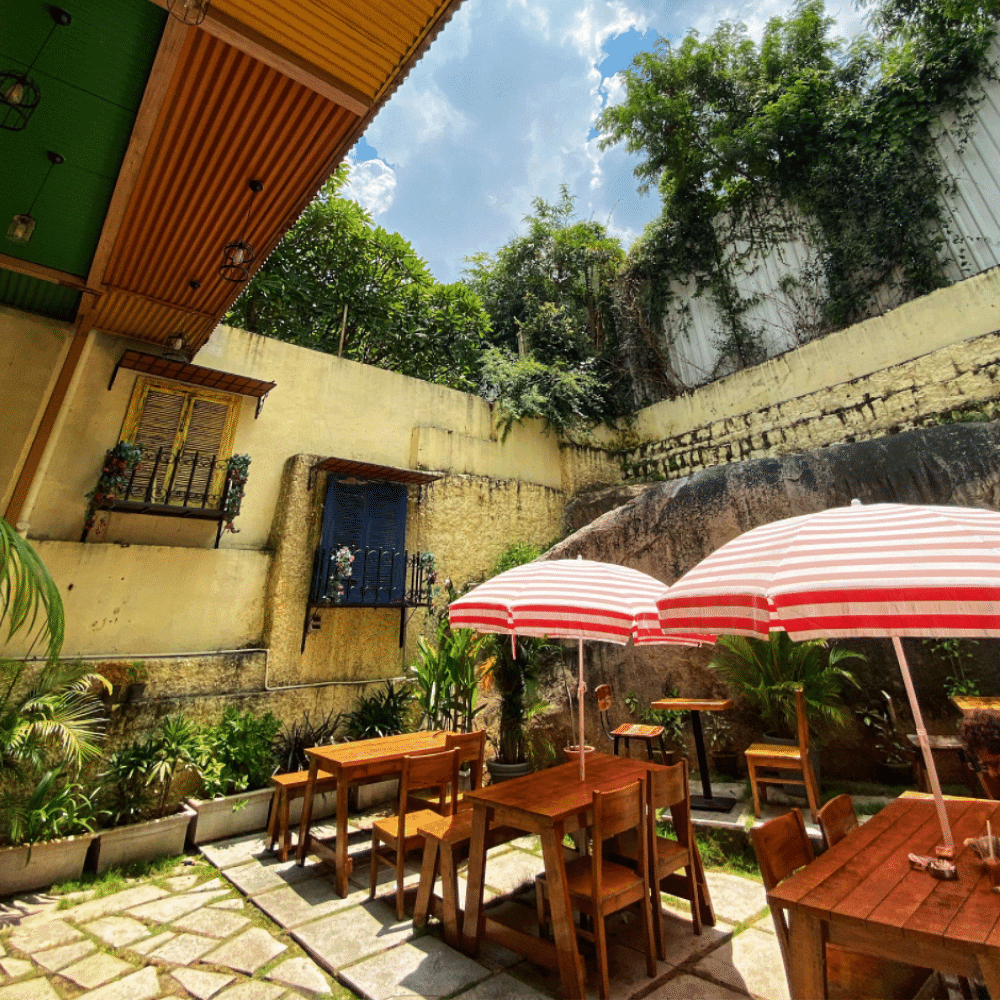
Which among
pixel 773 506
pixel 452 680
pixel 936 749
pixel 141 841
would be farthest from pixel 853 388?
pixel 141 841

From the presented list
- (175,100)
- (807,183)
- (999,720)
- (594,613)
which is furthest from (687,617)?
(807,183)

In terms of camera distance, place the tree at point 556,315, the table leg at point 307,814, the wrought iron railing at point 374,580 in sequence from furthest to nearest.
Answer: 1. the tree at point 556,315
2. the wrought iron railing at point 374,580
3. the table leg at point 307,814

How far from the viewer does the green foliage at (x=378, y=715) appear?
6.19 metres

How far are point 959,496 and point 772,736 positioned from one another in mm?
3273

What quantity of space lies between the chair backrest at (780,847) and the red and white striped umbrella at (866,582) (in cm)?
50

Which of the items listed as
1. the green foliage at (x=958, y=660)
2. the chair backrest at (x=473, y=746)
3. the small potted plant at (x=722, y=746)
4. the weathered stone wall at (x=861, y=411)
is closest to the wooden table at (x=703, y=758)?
the small potted plant at (x=722, y=746)

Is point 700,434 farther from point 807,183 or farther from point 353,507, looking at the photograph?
point 353,507

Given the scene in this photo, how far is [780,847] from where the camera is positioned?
1.92 m

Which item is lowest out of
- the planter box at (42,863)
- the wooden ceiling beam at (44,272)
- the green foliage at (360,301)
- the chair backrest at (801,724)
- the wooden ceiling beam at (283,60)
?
the planter box at (42,863)

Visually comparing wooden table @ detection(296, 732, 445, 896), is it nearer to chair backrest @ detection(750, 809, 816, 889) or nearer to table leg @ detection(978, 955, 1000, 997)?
chair backrest @ detection(750, 809, 816, 889)

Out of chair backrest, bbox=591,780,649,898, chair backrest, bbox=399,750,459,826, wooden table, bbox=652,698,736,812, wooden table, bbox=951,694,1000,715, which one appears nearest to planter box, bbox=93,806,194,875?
chair backrest, bbox=399,750,459,826

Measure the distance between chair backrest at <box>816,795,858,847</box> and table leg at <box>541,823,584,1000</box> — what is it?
1.17 m

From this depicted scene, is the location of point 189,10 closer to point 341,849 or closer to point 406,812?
point 406,812

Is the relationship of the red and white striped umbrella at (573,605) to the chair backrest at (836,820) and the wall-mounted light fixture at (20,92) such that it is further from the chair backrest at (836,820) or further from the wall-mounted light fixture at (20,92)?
the wall-mounted light fixture at (20,92)
